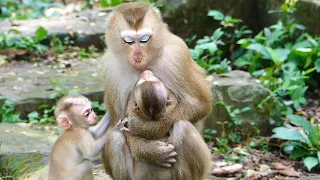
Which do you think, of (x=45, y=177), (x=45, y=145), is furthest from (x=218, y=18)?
(x=45, y=177)

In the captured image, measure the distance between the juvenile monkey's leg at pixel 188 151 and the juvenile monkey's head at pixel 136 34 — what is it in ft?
2.09

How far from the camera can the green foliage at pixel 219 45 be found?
9.52m

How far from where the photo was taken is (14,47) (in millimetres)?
10211

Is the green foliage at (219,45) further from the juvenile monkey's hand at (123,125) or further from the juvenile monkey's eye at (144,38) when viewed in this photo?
the juvenile monkey's eye at (144,38)

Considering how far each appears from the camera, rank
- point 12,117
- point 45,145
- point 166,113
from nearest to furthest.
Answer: point 166,113, point 45,145, point 12,117

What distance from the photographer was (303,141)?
7551 mm

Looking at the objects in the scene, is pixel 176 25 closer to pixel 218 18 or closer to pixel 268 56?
pixel 218 18

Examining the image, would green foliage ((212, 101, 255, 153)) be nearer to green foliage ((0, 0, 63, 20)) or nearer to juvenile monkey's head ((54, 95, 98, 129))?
juvenile monkey's head ((54, 95, 98, 129))

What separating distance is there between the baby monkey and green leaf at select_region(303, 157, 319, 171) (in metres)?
2.95

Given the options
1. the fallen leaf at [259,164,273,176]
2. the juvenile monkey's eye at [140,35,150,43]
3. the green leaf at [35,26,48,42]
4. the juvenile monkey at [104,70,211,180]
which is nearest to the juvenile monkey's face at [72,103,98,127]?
the juvenile monkey at [104,70,211,180]

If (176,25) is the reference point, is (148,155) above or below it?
above

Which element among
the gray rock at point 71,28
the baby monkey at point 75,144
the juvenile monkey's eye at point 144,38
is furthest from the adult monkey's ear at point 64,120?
the gray rock at point 71,28

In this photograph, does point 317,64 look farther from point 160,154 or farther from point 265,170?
point 160,154

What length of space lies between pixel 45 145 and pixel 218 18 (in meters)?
4.57
